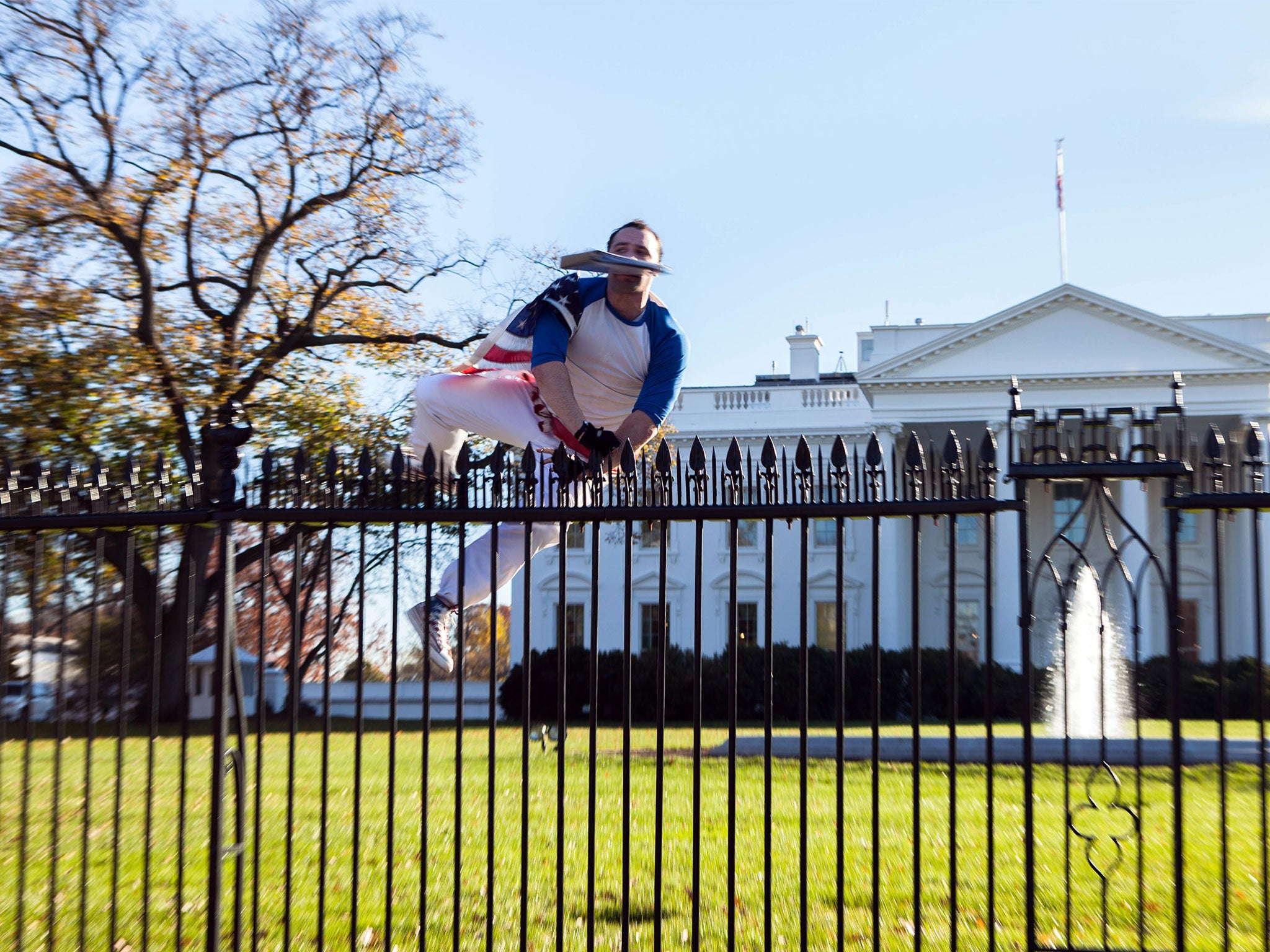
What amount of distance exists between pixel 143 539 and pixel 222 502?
1591 centimetres

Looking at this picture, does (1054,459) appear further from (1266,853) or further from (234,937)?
(234,937)

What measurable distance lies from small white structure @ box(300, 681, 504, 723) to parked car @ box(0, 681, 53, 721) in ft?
27.8

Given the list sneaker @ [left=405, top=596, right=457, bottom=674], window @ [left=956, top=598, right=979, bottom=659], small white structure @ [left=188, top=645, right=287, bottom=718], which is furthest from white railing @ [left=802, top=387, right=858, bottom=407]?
sneaker @ [left=405, top=596, right=457, bottom=674]

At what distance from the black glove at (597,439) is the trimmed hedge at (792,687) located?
1869 centimetres

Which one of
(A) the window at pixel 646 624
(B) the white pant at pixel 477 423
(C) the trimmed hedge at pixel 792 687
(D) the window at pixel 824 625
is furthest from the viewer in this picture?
(A) the window at pixel 646 624

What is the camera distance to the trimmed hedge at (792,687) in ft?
82.0

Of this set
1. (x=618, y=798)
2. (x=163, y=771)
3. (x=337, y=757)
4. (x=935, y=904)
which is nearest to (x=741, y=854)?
(x=935, y=904)

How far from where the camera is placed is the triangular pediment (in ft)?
127

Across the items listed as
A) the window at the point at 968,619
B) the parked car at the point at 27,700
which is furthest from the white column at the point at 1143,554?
the parked car at the point at 27,700

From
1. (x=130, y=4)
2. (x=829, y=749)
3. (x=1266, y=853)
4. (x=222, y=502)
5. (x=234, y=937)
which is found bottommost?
(x=829, y=749)

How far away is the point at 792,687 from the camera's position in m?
28.4

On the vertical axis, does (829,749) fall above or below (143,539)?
below

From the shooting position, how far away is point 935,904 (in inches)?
208

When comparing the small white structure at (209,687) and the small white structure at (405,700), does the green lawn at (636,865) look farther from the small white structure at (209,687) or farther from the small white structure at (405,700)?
the small white structure at (405,700)
